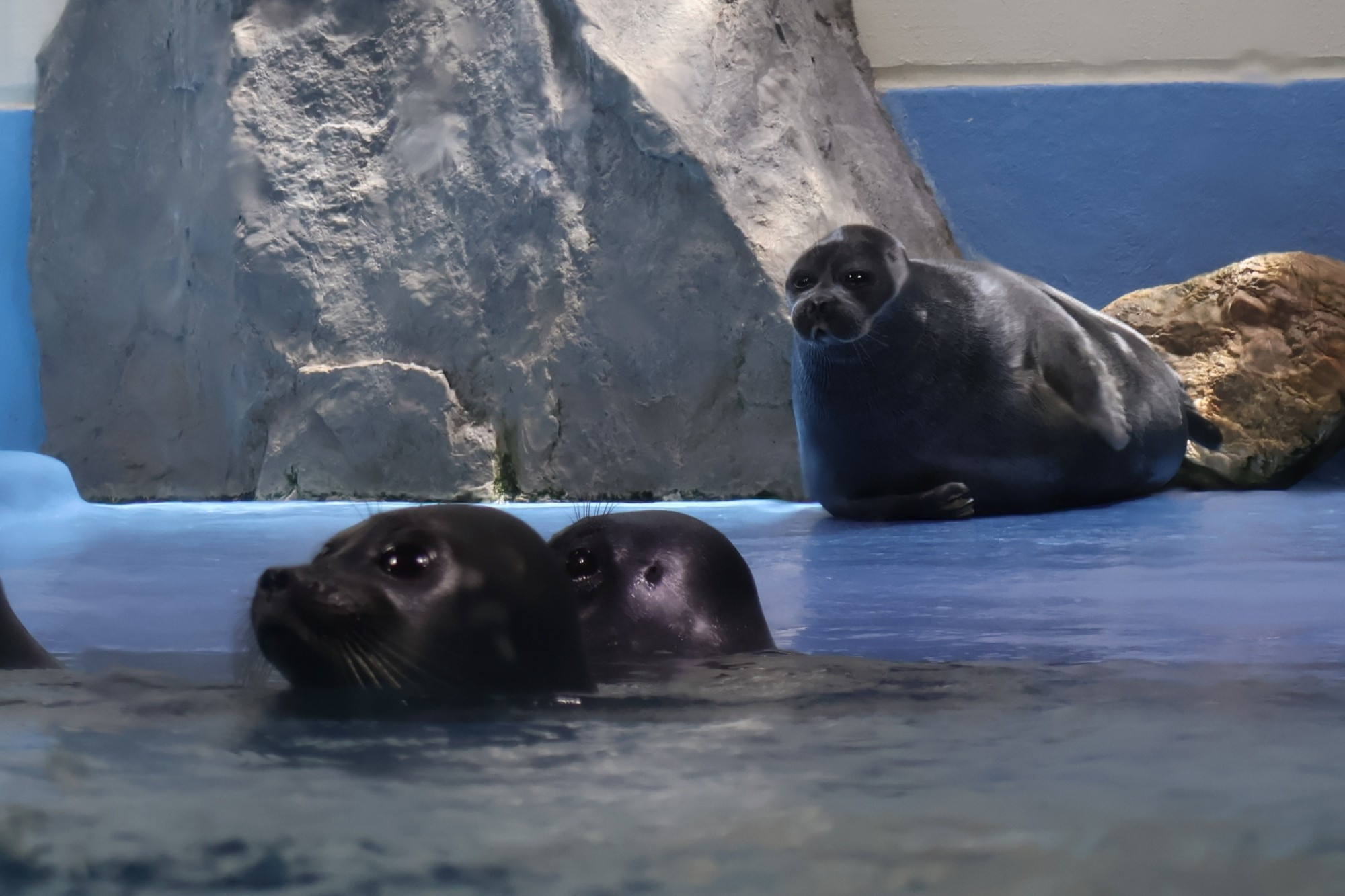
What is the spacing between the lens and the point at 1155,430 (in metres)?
5.21

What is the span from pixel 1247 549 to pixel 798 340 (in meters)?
1.97

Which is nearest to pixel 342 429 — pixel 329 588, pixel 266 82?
pixel 266 82

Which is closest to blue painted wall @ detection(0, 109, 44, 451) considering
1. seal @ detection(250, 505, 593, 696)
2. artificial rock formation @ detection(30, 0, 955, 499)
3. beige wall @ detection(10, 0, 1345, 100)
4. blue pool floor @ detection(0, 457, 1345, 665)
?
beige wall @ detection(10, 0, 1345, 100)

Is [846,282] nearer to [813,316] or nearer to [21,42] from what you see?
[813,316]

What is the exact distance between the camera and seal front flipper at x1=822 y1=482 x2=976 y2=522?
4.58m

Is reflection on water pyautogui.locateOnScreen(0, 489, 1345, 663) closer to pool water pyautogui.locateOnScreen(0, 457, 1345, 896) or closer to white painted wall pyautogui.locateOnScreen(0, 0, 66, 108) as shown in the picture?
pool water pyautogui.locateOnScreen(0, 457, 1345, 896)

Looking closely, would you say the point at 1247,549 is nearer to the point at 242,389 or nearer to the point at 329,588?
the point at 329,588

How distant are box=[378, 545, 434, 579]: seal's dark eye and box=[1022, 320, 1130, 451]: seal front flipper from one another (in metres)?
3.58

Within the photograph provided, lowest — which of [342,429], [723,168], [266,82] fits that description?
[342,429]

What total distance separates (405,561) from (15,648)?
0.72 m

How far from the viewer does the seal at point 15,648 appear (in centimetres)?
181

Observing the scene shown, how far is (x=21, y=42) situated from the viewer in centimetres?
786

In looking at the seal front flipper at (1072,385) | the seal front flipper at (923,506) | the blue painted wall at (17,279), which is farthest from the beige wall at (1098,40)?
the seal front flipper at (923,506)

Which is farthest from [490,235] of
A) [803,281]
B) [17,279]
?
[17,279]
